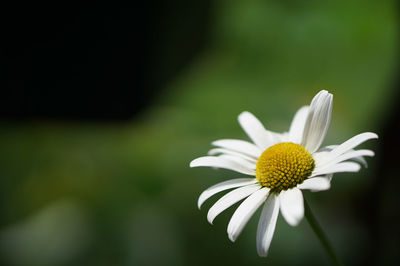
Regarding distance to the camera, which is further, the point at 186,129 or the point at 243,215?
the point at 186,129

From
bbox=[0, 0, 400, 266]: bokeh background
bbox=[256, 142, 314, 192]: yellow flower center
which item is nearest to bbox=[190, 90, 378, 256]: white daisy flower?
bbox=[256, 142, 314, 192]: yellow flower center

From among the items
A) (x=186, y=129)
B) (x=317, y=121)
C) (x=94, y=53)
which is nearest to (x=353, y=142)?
(x=317, y=121)

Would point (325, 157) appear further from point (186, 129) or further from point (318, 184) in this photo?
point (186, 129)

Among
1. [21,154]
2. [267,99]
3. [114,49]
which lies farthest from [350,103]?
[114,49]

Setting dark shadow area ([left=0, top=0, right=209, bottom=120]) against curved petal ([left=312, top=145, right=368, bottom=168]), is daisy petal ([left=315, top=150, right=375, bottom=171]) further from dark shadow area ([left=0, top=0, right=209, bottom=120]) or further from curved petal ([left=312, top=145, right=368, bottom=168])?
dark shadow area ([left=0, top=0, right=209, bottom=120])

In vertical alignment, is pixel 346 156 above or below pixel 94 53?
below

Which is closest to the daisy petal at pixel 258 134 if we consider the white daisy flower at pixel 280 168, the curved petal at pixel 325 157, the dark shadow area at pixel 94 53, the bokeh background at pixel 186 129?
the white daisy flower at pixel 280 168
